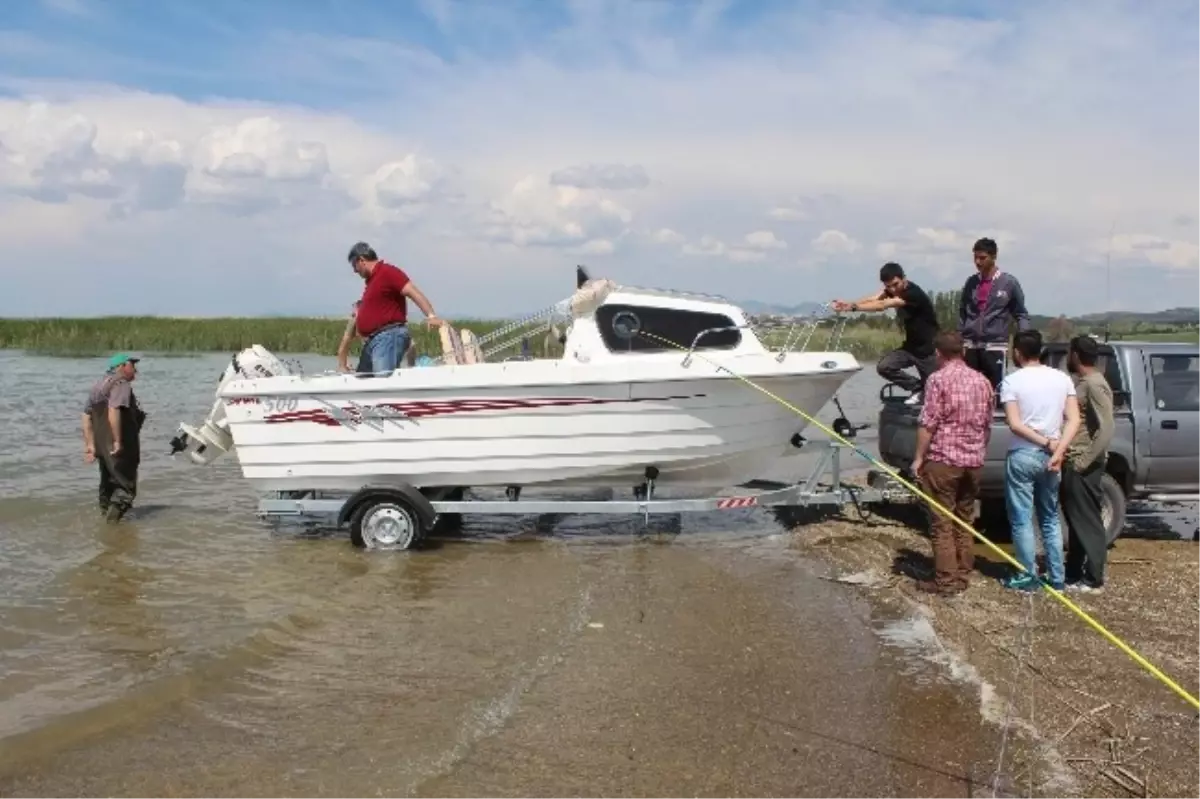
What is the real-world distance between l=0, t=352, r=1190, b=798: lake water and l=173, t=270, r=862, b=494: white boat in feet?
2.59

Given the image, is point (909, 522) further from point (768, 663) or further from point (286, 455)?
point (286, 455)

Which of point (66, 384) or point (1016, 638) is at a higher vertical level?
point (66, 384)

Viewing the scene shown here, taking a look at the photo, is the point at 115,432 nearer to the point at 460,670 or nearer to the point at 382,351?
the point at 382,351

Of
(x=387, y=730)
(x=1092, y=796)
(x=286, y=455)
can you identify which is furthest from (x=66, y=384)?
(x=1092, y=796)

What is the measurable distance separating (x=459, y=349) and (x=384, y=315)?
2.42 ft

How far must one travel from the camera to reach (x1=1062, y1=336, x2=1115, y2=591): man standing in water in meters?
6.95

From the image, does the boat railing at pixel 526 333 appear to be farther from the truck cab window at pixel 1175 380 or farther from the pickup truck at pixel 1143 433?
the truck cab window at pixel 1175 380

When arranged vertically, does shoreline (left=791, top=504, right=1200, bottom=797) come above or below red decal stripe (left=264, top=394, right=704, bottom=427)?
below

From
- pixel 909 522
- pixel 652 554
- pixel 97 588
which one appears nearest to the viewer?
pixel 97 588

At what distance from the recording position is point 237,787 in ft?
14.3

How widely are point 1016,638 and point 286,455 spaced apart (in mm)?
6088

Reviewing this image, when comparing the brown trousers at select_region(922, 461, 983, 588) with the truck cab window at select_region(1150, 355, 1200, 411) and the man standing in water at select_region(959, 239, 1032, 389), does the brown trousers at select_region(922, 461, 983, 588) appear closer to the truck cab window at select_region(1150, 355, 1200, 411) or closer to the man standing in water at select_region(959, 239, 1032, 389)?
the man standing in water at select_region(959, 239, 1032, 389)

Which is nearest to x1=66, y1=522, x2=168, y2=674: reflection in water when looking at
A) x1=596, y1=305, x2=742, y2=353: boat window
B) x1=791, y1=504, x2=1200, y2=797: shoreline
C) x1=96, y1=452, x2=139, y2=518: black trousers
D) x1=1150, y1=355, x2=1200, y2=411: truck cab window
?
x1=96, y1=452, x2=139, y2=518: black trousers

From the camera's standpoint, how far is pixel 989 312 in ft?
28.0
